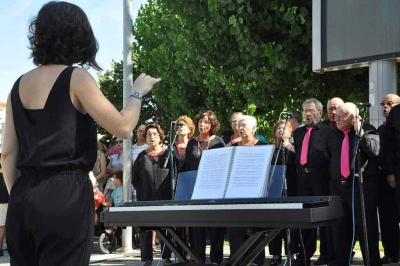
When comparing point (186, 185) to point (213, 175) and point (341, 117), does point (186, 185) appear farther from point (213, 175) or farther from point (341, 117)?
point (341, 117)

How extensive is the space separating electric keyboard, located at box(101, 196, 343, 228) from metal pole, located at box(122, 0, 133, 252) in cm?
539

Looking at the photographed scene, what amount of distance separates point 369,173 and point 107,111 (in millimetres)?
5024

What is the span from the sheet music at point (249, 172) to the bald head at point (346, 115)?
Answer: 230 centimetres

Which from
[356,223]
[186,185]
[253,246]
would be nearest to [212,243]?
[356,223]

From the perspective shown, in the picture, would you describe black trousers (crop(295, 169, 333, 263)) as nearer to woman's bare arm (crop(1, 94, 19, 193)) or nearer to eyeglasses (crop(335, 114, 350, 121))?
eyeglasses (crop(335, 114, 350, 121))

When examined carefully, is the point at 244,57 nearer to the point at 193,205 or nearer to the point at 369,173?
the point at 369,173

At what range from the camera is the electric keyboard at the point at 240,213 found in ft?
13.1

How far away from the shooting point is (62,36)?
2.70m

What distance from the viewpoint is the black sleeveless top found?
2602 millimetres

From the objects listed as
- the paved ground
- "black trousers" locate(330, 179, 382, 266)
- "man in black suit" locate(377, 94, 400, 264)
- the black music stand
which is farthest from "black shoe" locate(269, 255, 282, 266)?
the black music stand

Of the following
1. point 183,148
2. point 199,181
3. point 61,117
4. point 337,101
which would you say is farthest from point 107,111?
point 183,148

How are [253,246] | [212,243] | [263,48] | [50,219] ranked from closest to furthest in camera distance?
[50,219]
[253,246]
[212,243]
[263,48]

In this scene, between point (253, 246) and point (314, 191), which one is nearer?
point (253, 246)

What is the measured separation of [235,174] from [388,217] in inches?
153
